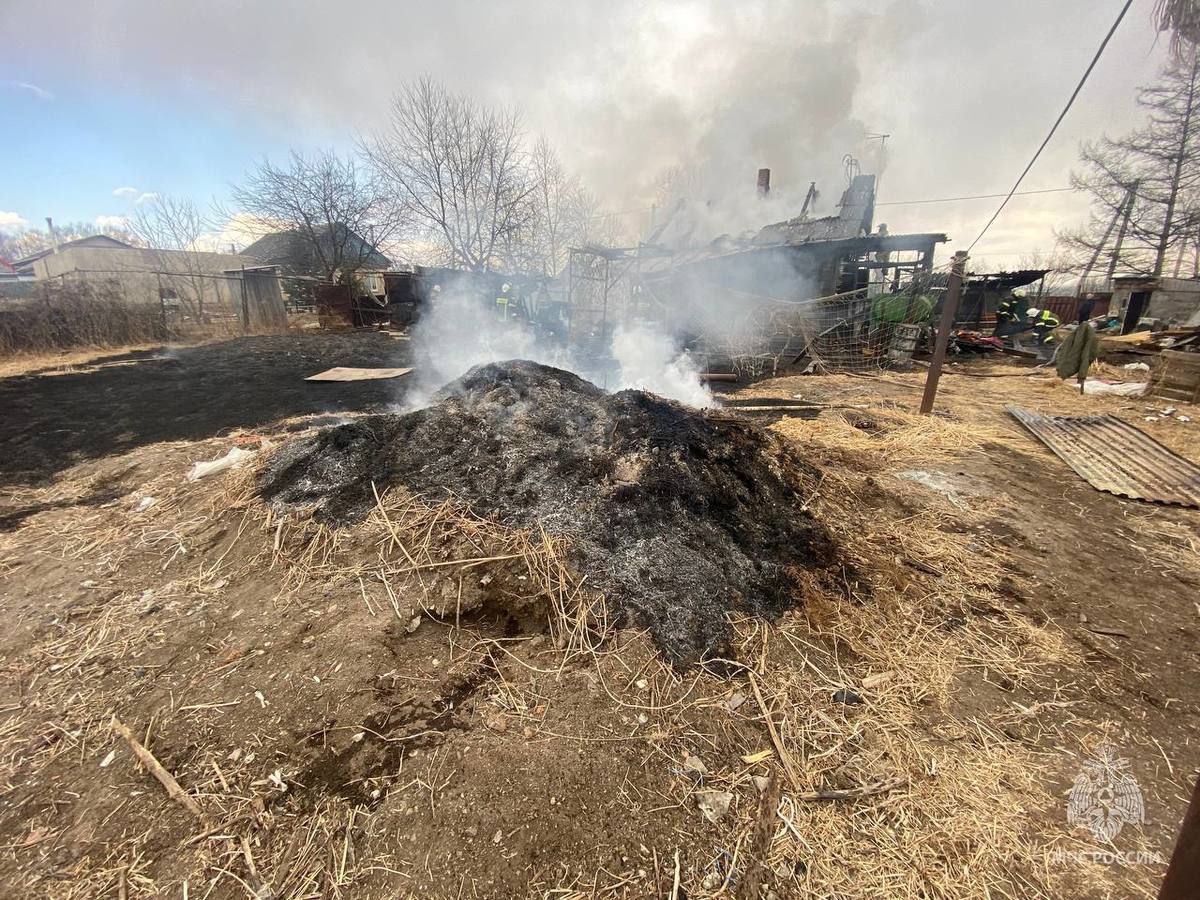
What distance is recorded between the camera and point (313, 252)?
78.4 ft

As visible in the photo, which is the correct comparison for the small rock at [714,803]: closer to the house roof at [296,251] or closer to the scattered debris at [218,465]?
the scattered debris at [218,465]

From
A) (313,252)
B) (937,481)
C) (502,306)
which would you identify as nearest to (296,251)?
(313,252)

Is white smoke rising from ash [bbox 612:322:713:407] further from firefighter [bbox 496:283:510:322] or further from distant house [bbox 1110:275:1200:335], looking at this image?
distant house [bbox 1110:275:1200:335]

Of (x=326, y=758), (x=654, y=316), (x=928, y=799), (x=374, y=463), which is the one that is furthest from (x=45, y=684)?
(x=654, y=316)

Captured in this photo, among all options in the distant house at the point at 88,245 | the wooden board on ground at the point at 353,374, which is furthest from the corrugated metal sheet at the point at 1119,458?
the distant house at the point at 88,245

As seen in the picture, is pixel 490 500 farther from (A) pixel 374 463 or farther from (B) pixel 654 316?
(B) pixel 654 316

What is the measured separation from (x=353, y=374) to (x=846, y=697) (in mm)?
11404

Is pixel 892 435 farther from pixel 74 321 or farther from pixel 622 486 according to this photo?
pixel 74 321

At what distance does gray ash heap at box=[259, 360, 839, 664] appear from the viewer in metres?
2.92

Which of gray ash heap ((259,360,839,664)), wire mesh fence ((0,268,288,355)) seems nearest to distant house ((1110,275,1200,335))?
gray ash heap ((259,360,839,664))

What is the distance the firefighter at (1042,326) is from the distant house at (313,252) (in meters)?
27.2

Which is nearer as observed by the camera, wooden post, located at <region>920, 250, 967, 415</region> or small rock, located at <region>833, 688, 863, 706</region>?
small rock, located at <region>833, 688, 863, 706</region>

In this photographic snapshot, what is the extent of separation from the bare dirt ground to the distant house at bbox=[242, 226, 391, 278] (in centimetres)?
2105

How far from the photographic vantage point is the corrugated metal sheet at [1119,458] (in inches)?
189
